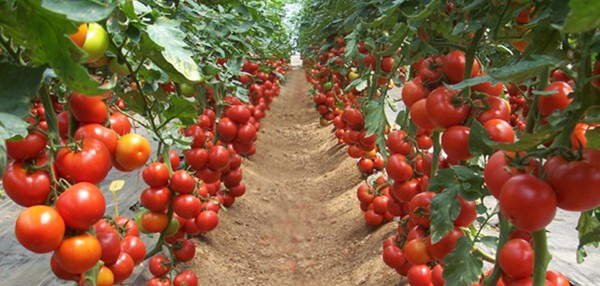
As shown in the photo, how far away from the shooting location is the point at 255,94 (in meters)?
5.78

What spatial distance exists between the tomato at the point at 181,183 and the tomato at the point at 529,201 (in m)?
1.56

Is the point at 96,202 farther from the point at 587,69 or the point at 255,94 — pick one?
the point at 255,94

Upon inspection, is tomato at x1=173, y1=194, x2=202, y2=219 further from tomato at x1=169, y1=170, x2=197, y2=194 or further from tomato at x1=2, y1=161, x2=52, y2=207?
tomato at x1=2, y1=161, x2=52, y2=207

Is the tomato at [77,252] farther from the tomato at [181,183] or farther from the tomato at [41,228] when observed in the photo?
the tomato at [181,183]

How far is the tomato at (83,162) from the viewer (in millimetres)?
1001

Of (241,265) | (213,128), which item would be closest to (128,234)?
(213,128)

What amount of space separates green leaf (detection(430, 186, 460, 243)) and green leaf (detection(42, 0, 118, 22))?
2.81 feet

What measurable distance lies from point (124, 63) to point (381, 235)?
251 centimetres

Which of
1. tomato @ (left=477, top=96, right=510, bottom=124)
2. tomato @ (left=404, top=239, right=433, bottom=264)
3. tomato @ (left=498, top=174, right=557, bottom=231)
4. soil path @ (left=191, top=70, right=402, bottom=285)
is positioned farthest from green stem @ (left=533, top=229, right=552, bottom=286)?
soil path @ (left=191, top=70, right=402, bottom=285)

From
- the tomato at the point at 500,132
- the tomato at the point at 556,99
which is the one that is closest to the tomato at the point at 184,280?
the tomato at the point at 500,132

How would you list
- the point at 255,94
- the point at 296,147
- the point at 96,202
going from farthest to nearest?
the point at 296,147
the point at 255,94
the point at 96,202

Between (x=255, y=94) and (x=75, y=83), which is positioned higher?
(x=75, y=83)

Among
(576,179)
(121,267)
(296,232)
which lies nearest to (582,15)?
(576,179)

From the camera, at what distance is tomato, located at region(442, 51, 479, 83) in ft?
4.17
